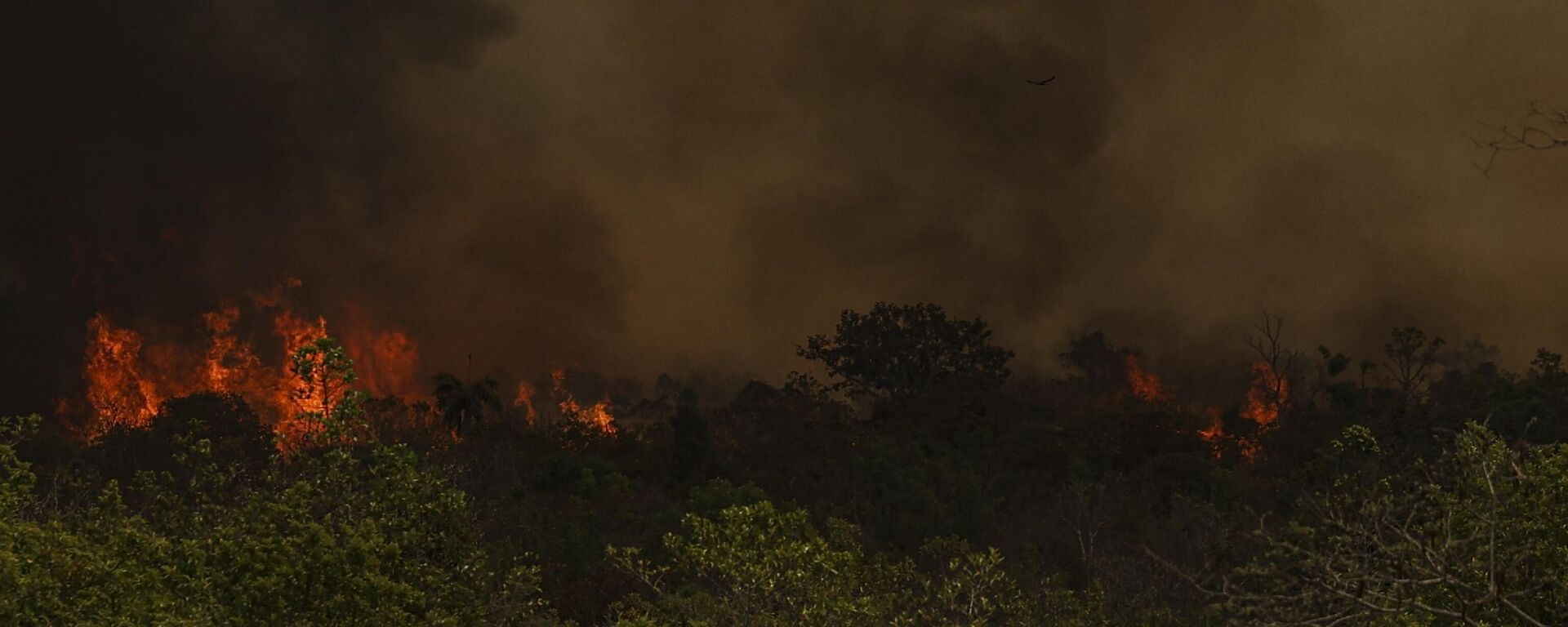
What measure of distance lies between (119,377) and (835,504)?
3953 inches

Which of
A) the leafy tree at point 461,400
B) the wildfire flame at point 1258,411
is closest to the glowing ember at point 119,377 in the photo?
the leafy tree at point 461,400

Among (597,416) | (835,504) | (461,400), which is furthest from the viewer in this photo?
(597,416)

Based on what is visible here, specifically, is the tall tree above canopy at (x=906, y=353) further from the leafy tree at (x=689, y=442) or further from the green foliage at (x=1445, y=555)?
the green foliage at (x=1445, y=555)

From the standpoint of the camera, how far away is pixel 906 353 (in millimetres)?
110188

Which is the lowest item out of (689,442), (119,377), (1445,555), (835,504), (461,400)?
(1445,555)

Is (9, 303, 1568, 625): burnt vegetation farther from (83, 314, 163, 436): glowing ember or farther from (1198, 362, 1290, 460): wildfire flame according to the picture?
(83, 314, 163, 436): glowing ember

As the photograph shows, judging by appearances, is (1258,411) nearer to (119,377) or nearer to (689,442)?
(689,442)

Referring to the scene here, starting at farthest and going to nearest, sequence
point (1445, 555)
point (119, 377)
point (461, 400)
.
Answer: point (119, 377) < point (461, 400) < point (1445, 555)

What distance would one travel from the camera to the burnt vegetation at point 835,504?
2114 centimetres

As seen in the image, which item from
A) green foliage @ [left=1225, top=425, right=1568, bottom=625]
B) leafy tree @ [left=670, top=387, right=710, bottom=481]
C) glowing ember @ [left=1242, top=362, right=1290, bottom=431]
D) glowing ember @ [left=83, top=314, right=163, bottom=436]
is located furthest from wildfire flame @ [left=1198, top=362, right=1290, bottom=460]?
glowing ember @ [left=83, top=314, right=163, bottom=436]

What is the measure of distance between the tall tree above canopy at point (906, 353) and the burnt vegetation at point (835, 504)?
0.22m

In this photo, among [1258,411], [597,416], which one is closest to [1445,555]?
[597,416]

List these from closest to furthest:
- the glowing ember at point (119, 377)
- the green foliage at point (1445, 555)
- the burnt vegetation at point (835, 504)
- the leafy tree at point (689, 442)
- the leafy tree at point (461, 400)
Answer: the green foliage at point (1445, 555)
the burnt vegetation at point (835, 504)
the leafy tree at point (689, 442)
the leafy tree at point (461, 400)
the glowing ember at point (119, 377)

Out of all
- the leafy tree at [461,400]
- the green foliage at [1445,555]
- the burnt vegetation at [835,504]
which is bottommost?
the green foliage at [1445,555]
